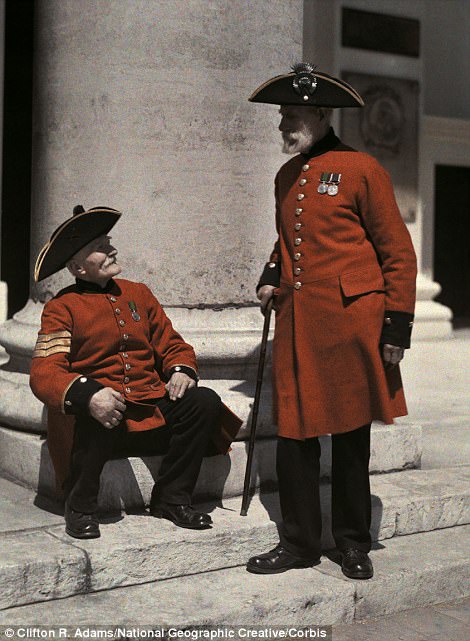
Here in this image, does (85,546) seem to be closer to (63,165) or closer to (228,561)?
(228,561)

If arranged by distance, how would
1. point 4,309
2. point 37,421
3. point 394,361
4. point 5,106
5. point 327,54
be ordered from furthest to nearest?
point 327,54 → point 5,106 → point 4,309 → point 37,421 → point 394,361

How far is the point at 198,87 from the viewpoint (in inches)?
191

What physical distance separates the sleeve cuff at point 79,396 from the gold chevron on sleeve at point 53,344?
187mm

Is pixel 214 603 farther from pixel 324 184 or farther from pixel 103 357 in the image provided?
pixel 324 184

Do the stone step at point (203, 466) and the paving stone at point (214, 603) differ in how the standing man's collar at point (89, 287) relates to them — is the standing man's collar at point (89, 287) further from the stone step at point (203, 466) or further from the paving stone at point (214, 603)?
the paving stone at point (214, 603)

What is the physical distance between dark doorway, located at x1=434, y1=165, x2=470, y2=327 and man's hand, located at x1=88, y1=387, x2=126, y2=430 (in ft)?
35.4

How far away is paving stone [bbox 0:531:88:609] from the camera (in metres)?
→ 3.64

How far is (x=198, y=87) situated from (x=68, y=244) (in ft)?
→ 3.47

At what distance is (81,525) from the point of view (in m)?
4.02

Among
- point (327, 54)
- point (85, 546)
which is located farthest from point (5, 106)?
point (85, 546)

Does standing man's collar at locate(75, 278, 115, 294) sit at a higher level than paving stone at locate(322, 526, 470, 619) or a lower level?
higher

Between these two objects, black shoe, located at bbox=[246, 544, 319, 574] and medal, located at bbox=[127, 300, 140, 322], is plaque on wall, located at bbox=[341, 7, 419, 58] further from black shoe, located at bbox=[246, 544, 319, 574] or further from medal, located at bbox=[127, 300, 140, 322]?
black shoe, located at bbox=[246, 544, 319, 574]

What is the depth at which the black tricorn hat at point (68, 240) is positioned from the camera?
13.9 feet

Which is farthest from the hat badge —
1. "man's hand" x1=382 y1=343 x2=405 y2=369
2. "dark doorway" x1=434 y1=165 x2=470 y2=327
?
"dark doorway" x1=434 y1=165 x2=470 y2=327
